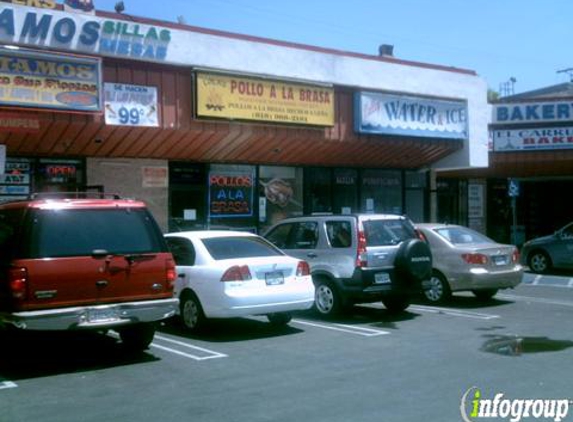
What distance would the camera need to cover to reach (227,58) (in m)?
15.4

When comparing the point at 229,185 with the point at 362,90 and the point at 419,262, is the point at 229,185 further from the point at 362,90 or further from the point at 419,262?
the point at 419,262

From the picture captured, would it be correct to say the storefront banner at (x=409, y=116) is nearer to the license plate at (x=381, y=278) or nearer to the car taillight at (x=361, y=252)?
the car taillight at (x=361, y=252)

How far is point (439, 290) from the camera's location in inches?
525

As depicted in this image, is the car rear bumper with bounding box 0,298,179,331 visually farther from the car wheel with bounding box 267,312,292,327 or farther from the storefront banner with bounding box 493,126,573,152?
the storefront banner with bounding box 493,126,573,152

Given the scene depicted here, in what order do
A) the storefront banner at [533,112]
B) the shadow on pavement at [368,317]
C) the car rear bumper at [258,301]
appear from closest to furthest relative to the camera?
the car rear bumper at [258,301] < the shadow on pavement at [368,317] < the storefront banner at [533,112]

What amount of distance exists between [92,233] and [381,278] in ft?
15.8

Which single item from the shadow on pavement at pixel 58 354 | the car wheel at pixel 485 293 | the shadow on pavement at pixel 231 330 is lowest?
the shadow on pavement at pixel 58 354

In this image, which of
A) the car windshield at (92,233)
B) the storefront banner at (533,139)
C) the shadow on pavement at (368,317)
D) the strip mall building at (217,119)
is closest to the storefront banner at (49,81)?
the strip mall building at (217,119)

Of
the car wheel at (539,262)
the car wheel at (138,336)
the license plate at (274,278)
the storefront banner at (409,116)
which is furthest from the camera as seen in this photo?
the car wheel at (539,262)

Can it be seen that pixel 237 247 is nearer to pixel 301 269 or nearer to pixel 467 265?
pixel 301 269

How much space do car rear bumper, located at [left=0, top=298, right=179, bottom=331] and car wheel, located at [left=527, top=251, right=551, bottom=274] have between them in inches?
525

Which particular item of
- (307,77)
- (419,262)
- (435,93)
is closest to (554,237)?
(435,93)

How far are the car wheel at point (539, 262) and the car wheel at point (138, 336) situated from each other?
13264 mm

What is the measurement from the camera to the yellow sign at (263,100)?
15.1 meters
